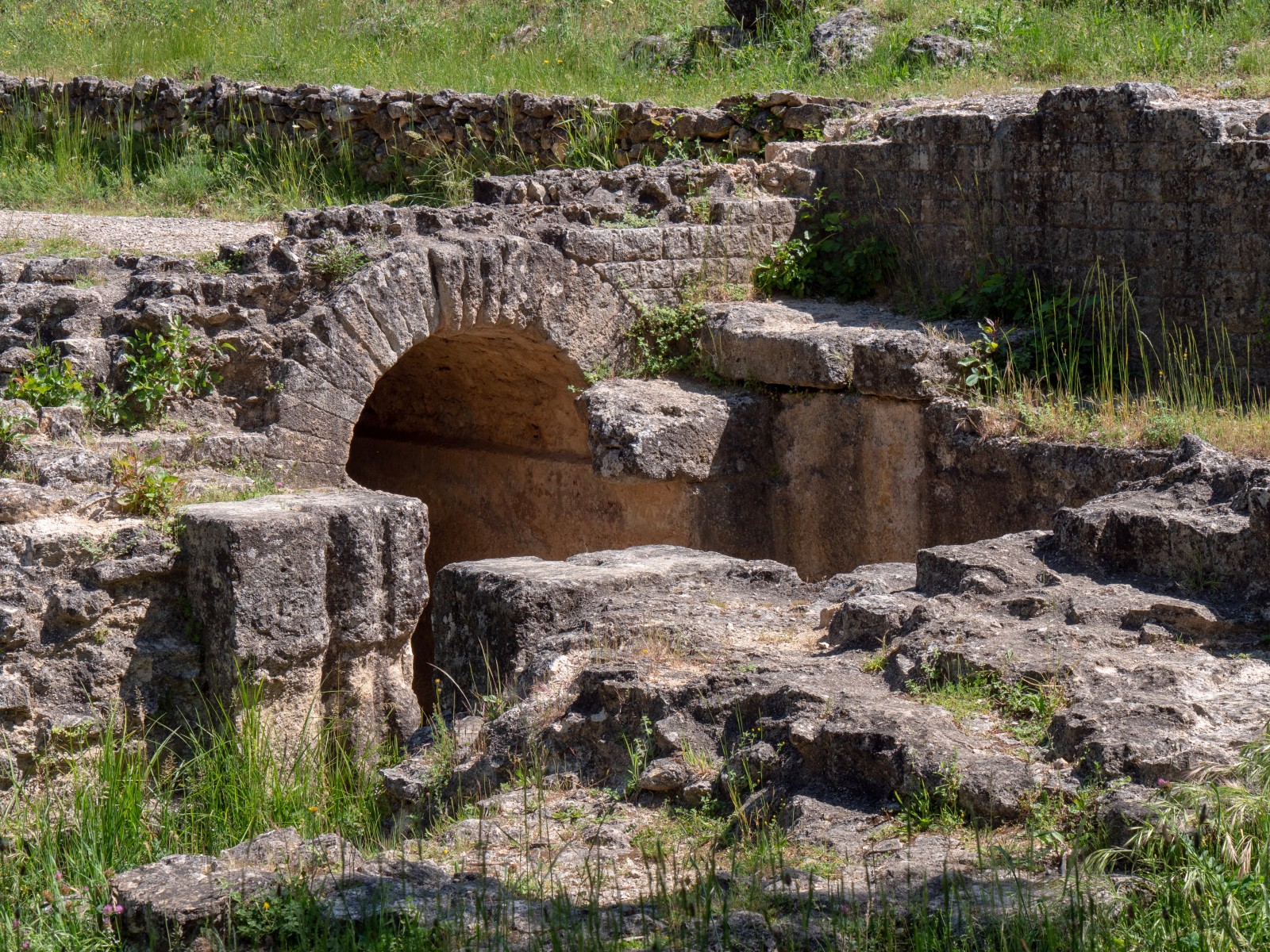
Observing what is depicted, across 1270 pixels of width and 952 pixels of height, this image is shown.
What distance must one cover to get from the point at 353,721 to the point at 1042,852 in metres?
3.57

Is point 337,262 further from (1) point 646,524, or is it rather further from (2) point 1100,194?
(2) point 1100,194

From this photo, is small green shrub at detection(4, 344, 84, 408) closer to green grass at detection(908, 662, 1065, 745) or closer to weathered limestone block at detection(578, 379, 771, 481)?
weathered limestone block at detection(578, 379, 771, 481)

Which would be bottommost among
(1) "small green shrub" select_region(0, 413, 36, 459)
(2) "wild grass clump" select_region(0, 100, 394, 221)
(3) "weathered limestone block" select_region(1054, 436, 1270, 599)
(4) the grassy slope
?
(3) "weathered limestone block" select_region(1054, 436, 1270, 599)

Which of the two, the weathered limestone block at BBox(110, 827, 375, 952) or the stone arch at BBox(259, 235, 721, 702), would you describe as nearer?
the weathered limestone block at BBox(110, 827, 375, 952)

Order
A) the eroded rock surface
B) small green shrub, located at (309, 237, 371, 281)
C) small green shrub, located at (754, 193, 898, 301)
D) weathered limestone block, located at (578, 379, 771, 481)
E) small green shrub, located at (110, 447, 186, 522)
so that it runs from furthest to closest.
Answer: small green shrub, located at (754, 193, 898, 301), weathered limestone block, located at (578, 379, 771, 481), small green shrub, located at (309, 237, 371, 281), small green shrub, located at (110, 447, 186, 522), the eroded rock surface

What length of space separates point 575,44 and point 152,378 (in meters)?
7.92

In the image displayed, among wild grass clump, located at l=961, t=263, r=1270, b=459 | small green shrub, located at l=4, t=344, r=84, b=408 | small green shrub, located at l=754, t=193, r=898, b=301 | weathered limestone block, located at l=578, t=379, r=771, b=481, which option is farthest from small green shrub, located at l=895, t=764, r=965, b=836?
small green shrub, located at l=754, t=193, r=898, b=301

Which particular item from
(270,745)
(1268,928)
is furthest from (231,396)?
(1268,928)

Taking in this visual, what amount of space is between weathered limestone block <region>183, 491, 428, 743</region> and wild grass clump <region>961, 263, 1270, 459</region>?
323 cm

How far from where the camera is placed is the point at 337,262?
24.6 ft

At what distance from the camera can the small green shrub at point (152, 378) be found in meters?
6.71

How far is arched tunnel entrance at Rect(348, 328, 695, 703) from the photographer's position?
8.61m

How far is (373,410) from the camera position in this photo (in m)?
10.5

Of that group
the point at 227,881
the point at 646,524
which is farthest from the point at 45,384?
the point at 227,881
